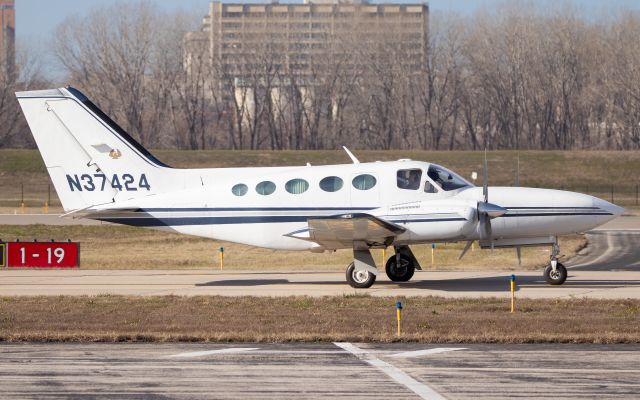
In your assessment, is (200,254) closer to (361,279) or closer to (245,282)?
(245,282)

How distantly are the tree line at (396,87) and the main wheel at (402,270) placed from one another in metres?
89.3

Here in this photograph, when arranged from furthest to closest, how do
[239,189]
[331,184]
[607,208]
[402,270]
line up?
[402,270], [239,189], [331,184], [607,208]

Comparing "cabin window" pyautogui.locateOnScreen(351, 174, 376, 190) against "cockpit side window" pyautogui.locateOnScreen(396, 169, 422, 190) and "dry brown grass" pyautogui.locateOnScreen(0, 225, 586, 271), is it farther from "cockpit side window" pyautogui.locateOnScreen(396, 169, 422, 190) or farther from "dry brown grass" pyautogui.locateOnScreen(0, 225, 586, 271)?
"dry brown grass" pyautogui.locateOnScreen(0, 225, 586, 271)

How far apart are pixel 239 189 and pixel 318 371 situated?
38.6 ft

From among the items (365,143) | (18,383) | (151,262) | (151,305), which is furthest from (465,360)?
(365,143)

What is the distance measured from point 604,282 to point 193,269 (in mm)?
12357

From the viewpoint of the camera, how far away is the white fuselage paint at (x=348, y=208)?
25.8 metres

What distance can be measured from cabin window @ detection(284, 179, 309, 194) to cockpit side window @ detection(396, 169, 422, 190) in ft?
7.60

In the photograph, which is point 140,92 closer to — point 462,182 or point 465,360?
point 462,182

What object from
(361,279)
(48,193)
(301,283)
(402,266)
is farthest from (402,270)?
(48,193)

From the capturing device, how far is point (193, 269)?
33.0 m

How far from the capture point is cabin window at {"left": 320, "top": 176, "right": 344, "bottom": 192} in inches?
1051

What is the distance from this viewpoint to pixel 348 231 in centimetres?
2561

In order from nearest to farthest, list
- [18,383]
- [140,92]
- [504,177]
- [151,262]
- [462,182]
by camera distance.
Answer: [18,383]
[462,182]
[151,262]
[504,177]
[140,92]
